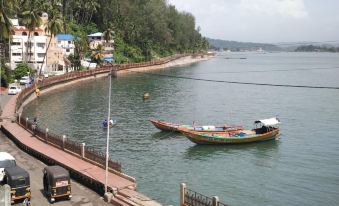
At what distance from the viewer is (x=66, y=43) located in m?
145

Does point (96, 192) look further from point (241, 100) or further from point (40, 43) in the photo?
point (40, 43)

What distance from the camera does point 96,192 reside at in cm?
3284

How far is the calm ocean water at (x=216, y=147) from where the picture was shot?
1569 inches

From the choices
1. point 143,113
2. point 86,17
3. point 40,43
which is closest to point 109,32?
point 86,17

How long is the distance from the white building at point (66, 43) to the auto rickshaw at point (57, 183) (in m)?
116

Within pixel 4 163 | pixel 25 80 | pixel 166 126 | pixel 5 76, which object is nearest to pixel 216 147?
pixel 166 126

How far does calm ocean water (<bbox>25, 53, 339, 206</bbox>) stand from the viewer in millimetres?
39844

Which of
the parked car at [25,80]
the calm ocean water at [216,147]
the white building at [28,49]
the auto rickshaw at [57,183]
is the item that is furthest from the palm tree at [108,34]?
the auto rickshaw at [57,183]

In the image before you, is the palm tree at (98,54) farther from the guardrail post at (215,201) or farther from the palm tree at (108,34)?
the guardrail post at (215,201)

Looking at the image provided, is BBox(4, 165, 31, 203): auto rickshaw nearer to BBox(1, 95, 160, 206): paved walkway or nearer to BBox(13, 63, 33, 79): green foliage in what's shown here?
BBox(1, 95, 160, 206): paved walkway

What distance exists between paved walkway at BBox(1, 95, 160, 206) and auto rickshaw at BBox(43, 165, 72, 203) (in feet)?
10.6

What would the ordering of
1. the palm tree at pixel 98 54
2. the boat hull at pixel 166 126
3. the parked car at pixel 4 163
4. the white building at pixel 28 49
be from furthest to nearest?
the palm tree at pixel 98 54 < the white building at pixel 28 49 < the boat hull at pixel 166 126 < the parked car at pixel 4 163

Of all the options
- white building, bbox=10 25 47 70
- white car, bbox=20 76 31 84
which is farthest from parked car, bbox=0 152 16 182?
white building, bbox=10 25 47 70

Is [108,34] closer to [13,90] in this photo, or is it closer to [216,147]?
[13,90]
